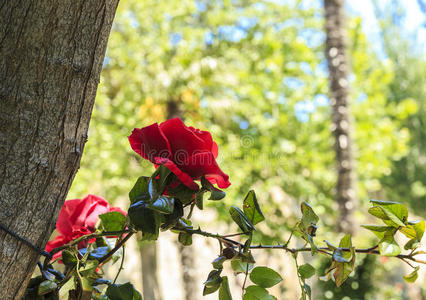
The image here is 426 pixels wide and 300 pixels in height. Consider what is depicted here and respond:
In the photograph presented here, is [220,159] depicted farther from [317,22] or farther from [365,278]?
[317,22]

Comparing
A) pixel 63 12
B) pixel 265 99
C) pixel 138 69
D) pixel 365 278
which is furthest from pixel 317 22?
pixel 63 12

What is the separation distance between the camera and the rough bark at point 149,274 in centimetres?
754

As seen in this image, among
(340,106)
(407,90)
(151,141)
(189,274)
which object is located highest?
(407,90)

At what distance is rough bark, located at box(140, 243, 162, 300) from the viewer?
24.7 ft

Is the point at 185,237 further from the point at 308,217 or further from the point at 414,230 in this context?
the point at 414,230

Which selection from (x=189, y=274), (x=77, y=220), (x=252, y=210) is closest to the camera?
(x=252, y=210)

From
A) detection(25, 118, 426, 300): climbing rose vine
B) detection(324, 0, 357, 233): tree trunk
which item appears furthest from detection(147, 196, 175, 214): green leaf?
detection(324, 0, 357, 233): tree trunk

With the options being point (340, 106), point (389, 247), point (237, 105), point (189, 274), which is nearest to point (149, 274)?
point (189, 274)

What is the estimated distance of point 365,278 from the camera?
4.09m

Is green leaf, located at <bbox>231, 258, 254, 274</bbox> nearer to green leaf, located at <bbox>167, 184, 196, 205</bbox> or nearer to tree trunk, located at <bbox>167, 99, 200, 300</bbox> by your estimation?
green leaf, located at <bbox>167, 184, 196, 205</bbox>

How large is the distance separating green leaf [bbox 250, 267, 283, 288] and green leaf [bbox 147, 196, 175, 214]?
15 centimetres

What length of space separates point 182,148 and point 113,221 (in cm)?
16

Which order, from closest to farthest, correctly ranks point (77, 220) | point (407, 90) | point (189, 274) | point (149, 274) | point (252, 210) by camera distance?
point (252, 210) → point (77, 220) → point (189, 274) → point (149, 274) → point (407, 90)

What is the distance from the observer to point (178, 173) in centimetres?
51
